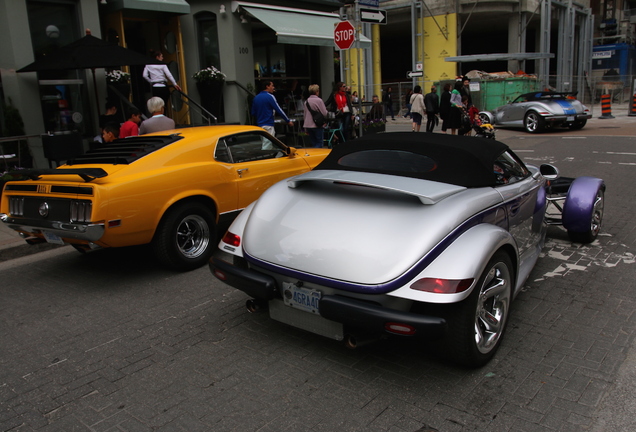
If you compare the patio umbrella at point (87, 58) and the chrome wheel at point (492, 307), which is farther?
the patio umbrella at point (87, 58)

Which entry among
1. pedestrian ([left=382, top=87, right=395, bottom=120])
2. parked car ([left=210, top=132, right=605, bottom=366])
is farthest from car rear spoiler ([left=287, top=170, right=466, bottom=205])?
pedestrian ([left=382, top=87, right=395, bottom=120])

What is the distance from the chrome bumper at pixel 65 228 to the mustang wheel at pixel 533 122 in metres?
17.3

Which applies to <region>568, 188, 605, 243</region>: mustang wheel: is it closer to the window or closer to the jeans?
the window

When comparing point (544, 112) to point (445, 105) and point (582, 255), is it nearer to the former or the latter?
point (445, 105)

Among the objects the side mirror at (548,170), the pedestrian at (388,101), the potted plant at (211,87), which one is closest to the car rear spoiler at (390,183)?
the side mirror at (548,170)

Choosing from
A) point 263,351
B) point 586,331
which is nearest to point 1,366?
point 263,351

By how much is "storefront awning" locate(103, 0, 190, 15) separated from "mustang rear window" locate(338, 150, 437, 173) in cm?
912

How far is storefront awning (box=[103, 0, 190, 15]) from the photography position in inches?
456

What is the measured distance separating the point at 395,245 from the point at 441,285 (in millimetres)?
373

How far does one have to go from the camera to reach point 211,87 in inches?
552

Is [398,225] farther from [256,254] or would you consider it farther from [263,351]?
[263,351]

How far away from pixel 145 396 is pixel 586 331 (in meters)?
3.18

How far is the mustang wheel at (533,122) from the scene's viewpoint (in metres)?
18.9

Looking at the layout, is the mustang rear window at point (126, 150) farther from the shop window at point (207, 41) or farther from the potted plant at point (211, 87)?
the shop window at point (207, 41)
